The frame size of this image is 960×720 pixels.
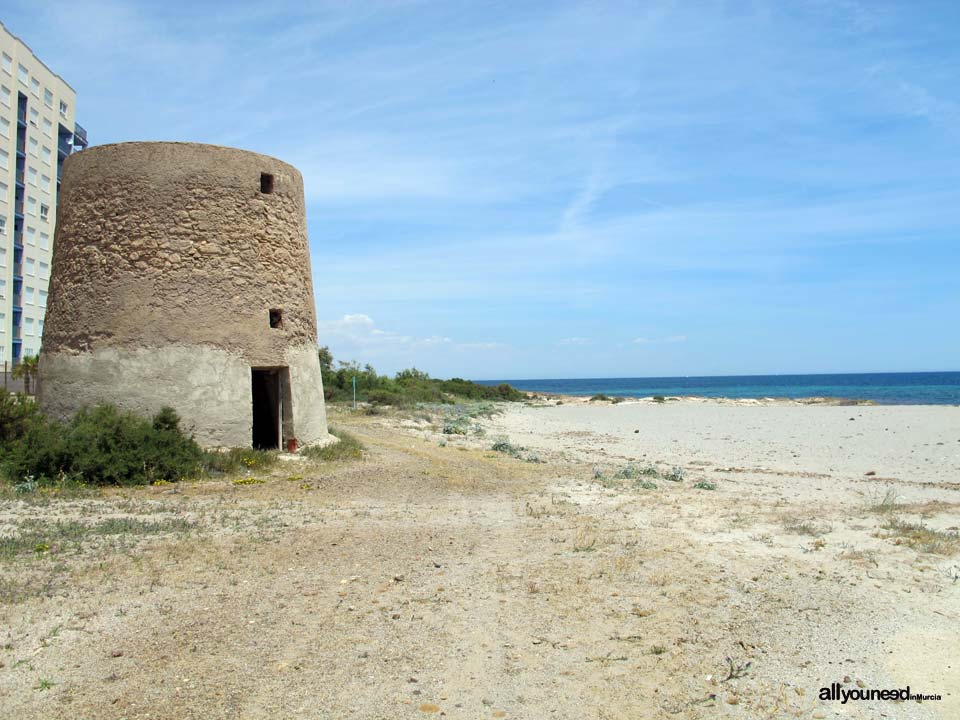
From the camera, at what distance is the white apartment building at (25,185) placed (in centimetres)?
4788

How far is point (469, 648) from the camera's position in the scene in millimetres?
5871

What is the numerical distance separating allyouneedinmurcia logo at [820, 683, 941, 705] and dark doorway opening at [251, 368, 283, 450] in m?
11.9

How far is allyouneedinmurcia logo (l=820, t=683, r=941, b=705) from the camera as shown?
5080 mm

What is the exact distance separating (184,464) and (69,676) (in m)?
7.62

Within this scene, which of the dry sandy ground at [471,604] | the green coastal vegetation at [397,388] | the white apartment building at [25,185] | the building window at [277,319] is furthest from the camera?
the white apartment building at [25,185]

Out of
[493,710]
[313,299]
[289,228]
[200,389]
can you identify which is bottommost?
[493,710]

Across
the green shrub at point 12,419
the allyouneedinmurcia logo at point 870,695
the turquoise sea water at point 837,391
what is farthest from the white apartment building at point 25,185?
the turquoise sea water at point 837,391

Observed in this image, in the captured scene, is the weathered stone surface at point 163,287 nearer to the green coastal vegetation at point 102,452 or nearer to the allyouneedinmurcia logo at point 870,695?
the green coastal vegetation at point 102,452

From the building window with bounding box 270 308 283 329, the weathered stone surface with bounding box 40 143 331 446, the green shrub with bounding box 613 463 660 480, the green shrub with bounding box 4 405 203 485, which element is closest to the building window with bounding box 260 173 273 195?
the weathered stone surface with bounding box 40 143 331 446

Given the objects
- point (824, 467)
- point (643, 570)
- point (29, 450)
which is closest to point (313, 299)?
point (29, 450)

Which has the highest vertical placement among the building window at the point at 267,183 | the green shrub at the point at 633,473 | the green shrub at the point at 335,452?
the building window at the point at 267,183

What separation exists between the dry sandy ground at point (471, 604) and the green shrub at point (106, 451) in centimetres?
68

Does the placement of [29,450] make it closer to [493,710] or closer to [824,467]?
[493,710]

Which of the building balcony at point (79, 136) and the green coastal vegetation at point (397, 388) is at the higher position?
the building balcony at point (79, 136)
